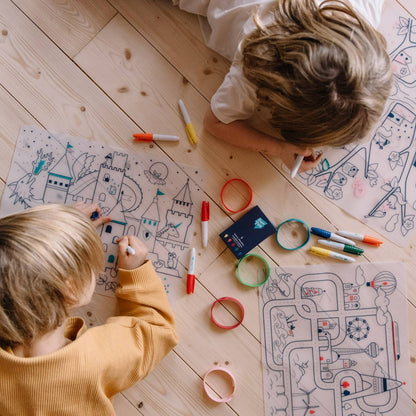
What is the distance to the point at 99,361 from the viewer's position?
847 mm

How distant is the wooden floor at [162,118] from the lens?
3.26ft

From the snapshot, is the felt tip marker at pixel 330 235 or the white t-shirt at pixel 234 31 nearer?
the white t-shirt at pixel 234 31

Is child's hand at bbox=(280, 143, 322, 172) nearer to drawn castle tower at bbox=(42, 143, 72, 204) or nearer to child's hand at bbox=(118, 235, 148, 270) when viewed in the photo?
child's hand at bbox=(118, 235, 148, 270)

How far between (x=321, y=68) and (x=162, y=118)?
405mm

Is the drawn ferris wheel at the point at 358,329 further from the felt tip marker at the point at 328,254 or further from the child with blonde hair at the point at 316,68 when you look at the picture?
the child with blonde hair at the point at 316,68

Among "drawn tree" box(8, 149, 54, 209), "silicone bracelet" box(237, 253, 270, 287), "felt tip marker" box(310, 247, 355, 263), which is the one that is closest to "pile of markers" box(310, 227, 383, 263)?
"felt tip marker" box(310, 247, 355, 263)

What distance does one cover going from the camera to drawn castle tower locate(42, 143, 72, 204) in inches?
39.3

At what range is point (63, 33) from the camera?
1023 millimetres

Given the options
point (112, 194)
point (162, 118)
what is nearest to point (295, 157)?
point (162, 118)

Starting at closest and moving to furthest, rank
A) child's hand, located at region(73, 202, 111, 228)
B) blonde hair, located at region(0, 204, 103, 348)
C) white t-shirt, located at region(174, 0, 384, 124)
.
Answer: blonde hair, located at region(0, 204, 103, 348) → white t-shirt, located at region(174, 0, 384, 124) → child's hand, located at region(73, 202, 111, 228)

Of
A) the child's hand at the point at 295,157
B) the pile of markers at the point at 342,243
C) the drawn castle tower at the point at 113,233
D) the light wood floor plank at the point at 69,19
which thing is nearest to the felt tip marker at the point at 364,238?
the pile of markers at the point at 342,243

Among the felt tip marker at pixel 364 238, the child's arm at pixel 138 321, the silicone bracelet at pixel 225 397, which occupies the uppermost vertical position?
the felt tip marker at pixel 364 238

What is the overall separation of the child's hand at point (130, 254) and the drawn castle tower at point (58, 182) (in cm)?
17

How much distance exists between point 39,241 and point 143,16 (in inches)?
23.1
